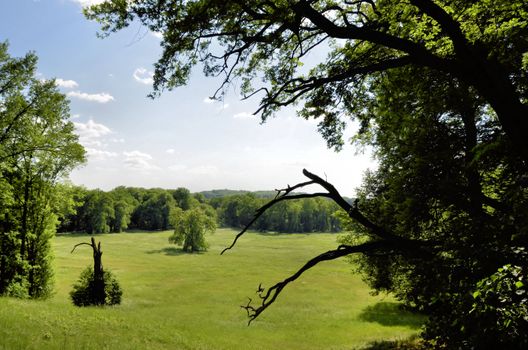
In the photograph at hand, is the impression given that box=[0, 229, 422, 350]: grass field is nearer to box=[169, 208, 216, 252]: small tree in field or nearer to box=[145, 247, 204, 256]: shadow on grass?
box=[145, 247, 204, 256]: shadow on grass

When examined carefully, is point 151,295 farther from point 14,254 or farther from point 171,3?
point 171,3

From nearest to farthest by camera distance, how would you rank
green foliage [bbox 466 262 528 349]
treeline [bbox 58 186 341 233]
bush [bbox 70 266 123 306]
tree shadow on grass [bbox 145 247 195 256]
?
green foliage [bbox 466 262 528 349] → bush [bbox 70 266 123 306] → tree shadow on grass [bbox 145 247 195 256] → treeline [bbox 58 186 341 233]

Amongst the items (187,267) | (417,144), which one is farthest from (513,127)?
(187,267)

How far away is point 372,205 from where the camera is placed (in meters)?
17.3

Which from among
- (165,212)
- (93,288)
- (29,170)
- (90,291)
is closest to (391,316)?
(93,288)

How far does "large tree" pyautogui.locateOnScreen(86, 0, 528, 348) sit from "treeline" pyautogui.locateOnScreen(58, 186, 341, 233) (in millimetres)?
107737

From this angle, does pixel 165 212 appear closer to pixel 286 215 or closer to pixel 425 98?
pixel 286 215

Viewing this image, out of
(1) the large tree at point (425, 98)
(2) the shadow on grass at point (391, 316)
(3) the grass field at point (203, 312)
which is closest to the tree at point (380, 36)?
(1) the large tree at point (425, 98)

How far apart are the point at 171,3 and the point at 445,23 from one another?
558 centimetres

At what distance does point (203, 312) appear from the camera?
109 ft

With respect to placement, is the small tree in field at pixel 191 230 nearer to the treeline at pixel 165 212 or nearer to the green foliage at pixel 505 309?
the treeline at pixel 165 212

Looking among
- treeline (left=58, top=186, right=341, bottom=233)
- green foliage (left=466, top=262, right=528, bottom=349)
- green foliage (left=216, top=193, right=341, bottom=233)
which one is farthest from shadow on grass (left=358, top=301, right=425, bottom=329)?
green foliage (left=216, top=193, right=341, bottom=233)

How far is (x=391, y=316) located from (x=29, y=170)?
1379 inches

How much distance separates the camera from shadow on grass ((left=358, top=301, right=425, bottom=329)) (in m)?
29.7
